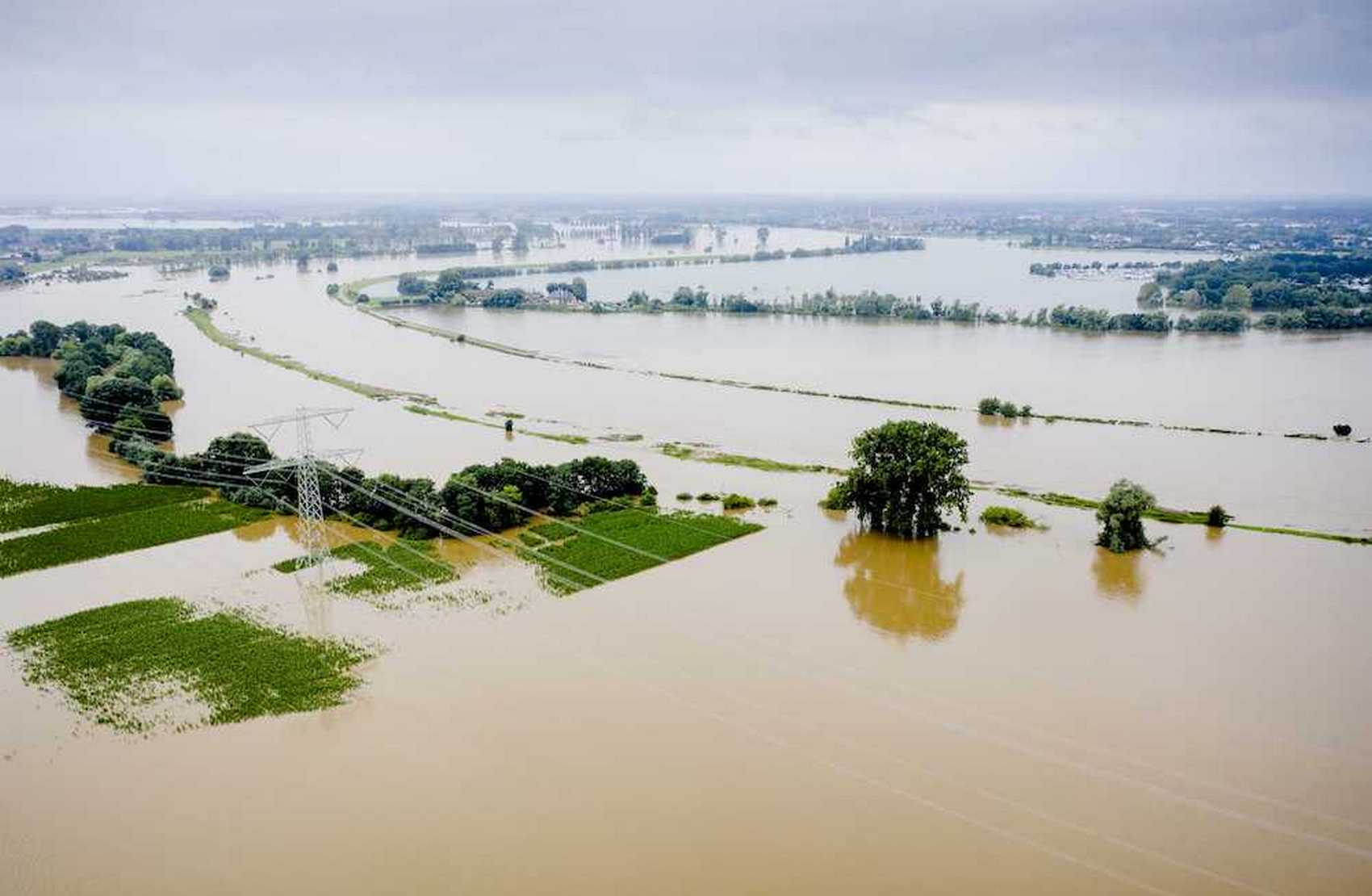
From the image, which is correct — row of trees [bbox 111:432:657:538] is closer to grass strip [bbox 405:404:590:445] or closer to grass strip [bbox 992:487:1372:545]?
grass strip [bbox 405:404:590:445]

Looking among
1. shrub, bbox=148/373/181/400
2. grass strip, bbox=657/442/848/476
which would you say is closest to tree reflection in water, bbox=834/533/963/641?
grass strip, bbox=657/442/848/476

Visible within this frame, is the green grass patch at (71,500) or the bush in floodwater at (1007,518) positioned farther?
the green grass patch at (71,500)

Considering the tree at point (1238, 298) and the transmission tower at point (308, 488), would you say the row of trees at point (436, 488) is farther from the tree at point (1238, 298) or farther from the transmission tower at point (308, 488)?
the tree at point (1238, 298)

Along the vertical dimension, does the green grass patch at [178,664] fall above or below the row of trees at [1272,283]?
below

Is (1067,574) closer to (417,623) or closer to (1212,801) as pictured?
(1212,801)

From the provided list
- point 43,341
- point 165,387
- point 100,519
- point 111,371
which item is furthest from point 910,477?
point 43,341

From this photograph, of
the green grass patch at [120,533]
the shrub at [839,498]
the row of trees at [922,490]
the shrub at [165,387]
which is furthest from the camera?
the shrub at [165,387]

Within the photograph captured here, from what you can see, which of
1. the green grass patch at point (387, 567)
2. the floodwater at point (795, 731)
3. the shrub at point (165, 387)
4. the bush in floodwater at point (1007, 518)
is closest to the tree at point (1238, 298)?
the floodwater at point (795, 731)

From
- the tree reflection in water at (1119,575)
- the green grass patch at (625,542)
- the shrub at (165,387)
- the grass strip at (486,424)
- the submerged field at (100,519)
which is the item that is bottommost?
the tree reflection in water at (1119,575)
